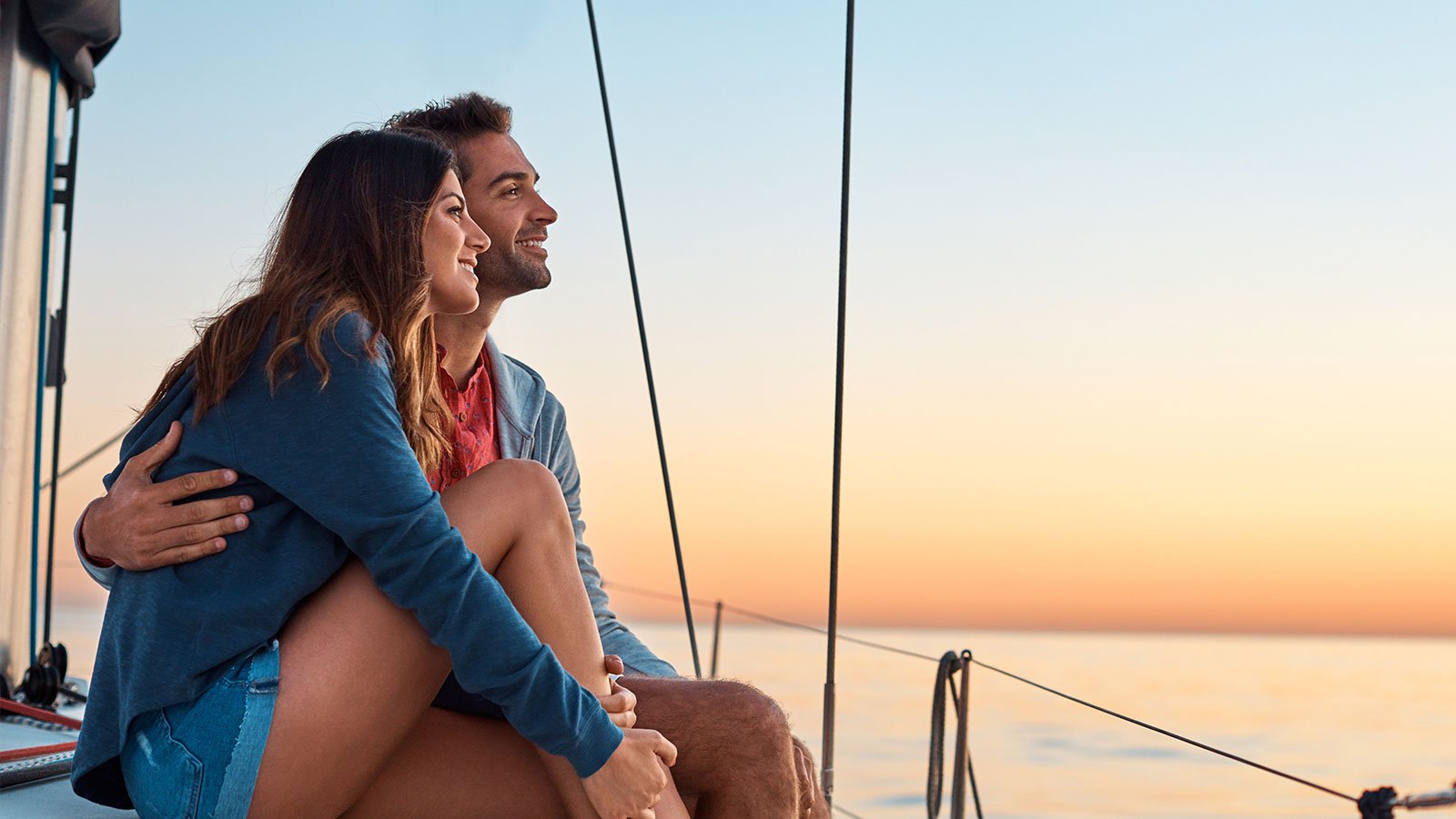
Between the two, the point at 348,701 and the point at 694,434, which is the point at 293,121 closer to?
the point at 694,434

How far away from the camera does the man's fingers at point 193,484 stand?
3.39 ft

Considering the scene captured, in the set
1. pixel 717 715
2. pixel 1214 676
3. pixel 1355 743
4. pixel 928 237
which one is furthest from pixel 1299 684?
pixel 717 715

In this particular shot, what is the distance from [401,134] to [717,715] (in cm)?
63

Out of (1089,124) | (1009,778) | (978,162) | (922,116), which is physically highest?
(1089,124)

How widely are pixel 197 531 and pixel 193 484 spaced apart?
44 millimetres

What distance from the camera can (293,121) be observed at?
3.48 m

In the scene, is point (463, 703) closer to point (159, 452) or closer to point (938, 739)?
point (159, 452)

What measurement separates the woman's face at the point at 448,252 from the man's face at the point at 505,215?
0.80 metres

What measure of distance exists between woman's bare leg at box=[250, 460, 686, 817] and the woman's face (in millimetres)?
218

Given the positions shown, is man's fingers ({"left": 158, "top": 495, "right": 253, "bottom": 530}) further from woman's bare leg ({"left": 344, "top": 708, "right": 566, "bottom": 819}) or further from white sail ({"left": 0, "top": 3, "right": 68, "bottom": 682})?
white sail ({"left": 0, "top": 3, "right": 68, "bottom": 682})

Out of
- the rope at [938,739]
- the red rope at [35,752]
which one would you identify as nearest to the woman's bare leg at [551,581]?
the red rope at [35,752]

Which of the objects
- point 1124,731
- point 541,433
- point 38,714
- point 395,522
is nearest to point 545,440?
point 541,433

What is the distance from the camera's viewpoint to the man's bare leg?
1.24 metres

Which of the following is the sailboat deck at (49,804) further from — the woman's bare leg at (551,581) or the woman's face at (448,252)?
the woman's face at (448,252)
